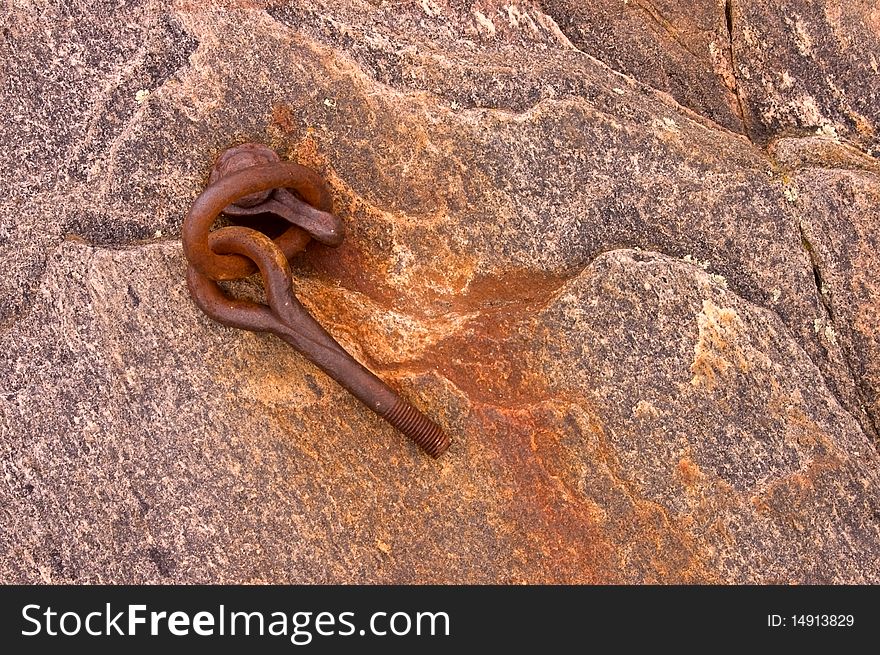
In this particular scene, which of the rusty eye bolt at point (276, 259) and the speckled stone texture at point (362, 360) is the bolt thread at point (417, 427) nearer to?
the rusty eye bolt at point (276, 259)

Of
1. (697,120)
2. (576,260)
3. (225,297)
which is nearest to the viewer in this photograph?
(225,297)

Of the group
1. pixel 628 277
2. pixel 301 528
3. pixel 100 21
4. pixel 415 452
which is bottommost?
pixel 301 528

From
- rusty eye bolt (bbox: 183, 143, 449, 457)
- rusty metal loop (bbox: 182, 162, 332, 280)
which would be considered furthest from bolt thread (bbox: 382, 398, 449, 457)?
rusty metal loop (bbox: 182, 162, 332, 280)

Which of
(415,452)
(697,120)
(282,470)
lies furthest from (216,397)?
(697,120)

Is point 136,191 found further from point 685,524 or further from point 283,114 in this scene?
point 685,524

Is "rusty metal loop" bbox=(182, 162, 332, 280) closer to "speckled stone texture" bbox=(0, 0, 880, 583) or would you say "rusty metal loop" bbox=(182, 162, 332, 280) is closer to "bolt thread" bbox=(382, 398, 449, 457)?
"speckled stone texture" bbox=(0, 0, 880, 583)

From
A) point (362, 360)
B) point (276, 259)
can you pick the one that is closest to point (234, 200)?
point (276, 259)

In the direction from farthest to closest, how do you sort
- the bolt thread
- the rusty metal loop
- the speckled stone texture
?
the speckled stone texture < the bolt thread < the rusty metal loop

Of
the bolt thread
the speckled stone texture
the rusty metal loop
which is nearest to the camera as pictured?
the rusty metal loop
